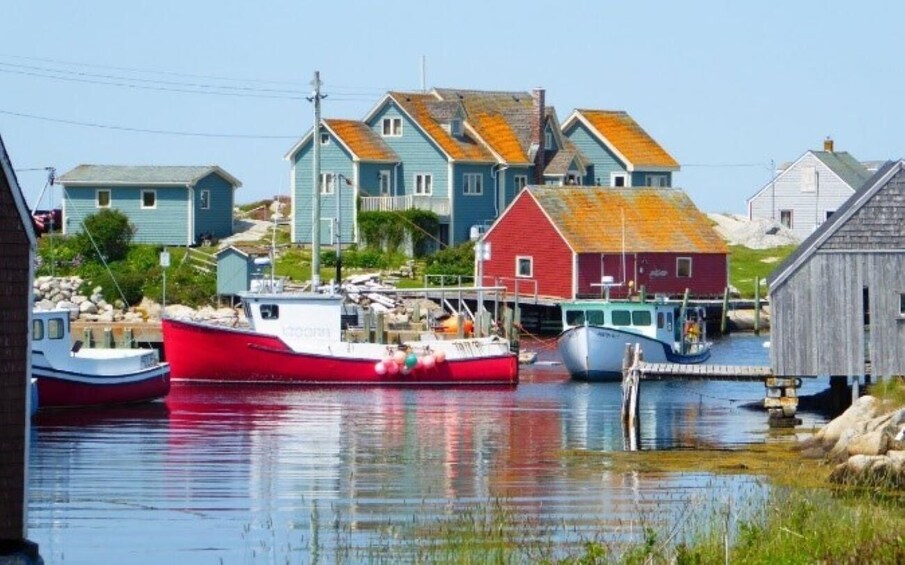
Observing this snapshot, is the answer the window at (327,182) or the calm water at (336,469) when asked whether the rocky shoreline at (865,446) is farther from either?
the window at (327,182)

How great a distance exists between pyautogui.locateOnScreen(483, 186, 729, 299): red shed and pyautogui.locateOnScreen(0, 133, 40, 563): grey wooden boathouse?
47422mm

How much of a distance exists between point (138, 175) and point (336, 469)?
46595mm

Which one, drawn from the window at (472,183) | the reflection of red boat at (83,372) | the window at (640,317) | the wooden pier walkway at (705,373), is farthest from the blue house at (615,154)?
the wooden pier walkway at (705,373)

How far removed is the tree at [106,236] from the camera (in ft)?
220

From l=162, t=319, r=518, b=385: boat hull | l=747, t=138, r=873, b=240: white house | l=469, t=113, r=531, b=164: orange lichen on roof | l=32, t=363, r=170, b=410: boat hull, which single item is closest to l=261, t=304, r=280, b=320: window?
l=162, t=319, r=518, b=385: boat hull

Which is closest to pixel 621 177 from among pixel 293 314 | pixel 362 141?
pixel 362 141

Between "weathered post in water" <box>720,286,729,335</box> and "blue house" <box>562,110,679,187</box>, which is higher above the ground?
"blue house" <box>562,110,679,187</box>

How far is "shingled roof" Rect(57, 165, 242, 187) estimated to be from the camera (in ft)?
237

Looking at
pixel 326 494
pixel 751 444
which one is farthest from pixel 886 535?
pixel 751 444

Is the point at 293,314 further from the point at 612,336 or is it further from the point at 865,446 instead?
the point at 865,446

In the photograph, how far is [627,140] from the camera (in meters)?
82.7

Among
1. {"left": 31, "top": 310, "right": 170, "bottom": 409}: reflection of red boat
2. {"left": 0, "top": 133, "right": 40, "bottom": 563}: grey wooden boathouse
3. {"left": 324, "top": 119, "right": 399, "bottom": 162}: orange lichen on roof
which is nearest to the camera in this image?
{"left": 0, "top": 133, "right": 40, "bottom": 563}: grey wooden boathouse

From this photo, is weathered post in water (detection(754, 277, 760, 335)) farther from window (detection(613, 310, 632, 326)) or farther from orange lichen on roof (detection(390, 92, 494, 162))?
window (detection(613, 310, 632, 326))

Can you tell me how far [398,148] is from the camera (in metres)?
76.8
